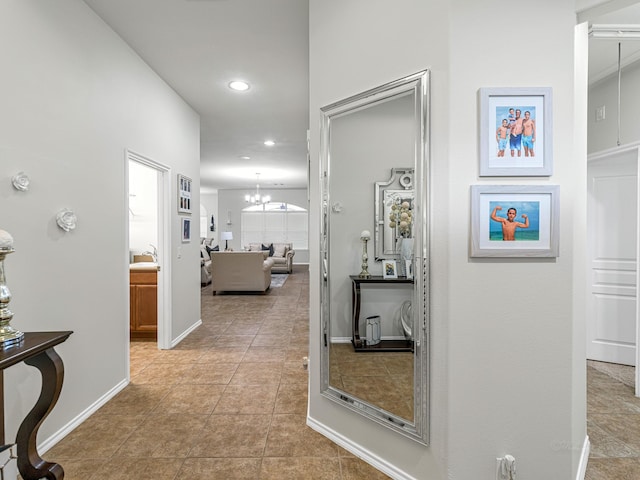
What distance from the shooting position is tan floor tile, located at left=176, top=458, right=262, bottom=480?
183 cm

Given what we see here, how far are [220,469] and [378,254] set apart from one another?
4.68 feet

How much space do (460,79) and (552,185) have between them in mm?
620

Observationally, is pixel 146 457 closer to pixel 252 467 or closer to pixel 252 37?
pixel 252 467

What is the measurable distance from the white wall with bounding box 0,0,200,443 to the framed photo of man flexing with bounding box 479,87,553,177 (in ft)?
7.67

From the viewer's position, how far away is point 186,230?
4273mm

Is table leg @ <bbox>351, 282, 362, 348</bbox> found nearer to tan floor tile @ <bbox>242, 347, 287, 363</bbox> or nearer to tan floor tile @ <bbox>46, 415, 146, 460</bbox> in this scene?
tan floor tile @ <bbox>46, 415, 146, 460</bbox>

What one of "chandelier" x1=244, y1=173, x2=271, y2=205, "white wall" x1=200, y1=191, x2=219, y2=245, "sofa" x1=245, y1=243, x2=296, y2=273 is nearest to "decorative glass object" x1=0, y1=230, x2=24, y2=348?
"chandelier" x1=244, y1=173, x2=271, y2=205

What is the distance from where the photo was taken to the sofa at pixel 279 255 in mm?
10352

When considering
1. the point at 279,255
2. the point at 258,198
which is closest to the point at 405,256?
the point at 258,198

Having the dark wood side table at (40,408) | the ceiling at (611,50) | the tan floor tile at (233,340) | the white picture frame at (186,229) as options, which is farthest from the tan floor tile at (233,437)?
the ceiling at (611,50)

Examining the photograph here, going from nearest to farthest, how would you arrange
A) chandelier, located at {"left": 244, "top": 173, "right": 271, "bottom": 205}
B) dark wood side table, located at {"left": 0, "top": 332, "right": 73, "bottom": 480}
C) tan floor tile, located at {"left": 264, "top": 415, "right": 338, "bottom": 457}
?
dark wood side table, located at {"left": 0, "top": 332, "right": 73, "bottom": 480} → tan floor tile, located at {"left": 264, "top": 415, "right": 338, "bottom": 457} → chandelier, located at {"left": 244, "top": 173, "right": 271, "bottom": 205}

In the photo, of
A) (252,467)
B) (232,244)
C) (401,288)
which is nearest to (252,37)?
(401,288)

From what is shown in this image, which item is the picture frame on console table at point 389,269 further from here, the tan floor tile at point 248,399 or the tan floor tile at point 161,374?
the tan floor tile at point 161,374

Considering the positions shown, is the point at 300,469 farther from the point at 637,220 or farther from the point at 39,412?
the point at 637,220
